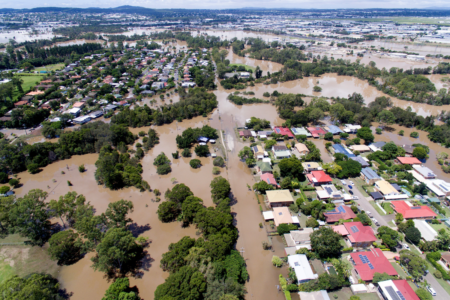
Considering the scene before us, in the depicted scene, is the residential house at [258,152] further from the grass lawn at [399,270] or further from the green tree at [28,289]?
the green tree at [28,289]

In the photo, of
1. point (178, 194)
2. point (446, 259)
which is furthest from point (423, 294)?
point (178, 194)

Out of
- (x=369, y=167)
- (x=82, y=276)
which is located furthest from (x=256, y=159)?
(x=82, y=276)

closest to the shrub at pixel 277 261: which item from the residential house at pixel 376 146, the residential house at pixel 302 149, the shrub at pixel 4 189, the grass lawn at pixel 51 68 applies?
the residential house at pixel 302 149

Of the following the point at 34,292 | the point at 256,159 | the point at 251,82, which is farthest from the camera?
the point at 251,82

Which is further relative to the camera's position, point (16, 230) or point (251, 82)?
point (251, 82)

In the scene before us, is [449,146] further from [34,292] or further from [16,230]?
[16,230]

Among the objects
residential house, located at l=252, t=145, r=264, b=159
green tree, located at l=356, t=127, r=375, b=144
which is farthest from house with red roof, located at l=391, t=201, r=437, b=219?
residential house, located at l=252, t=145, r=264, b=159
